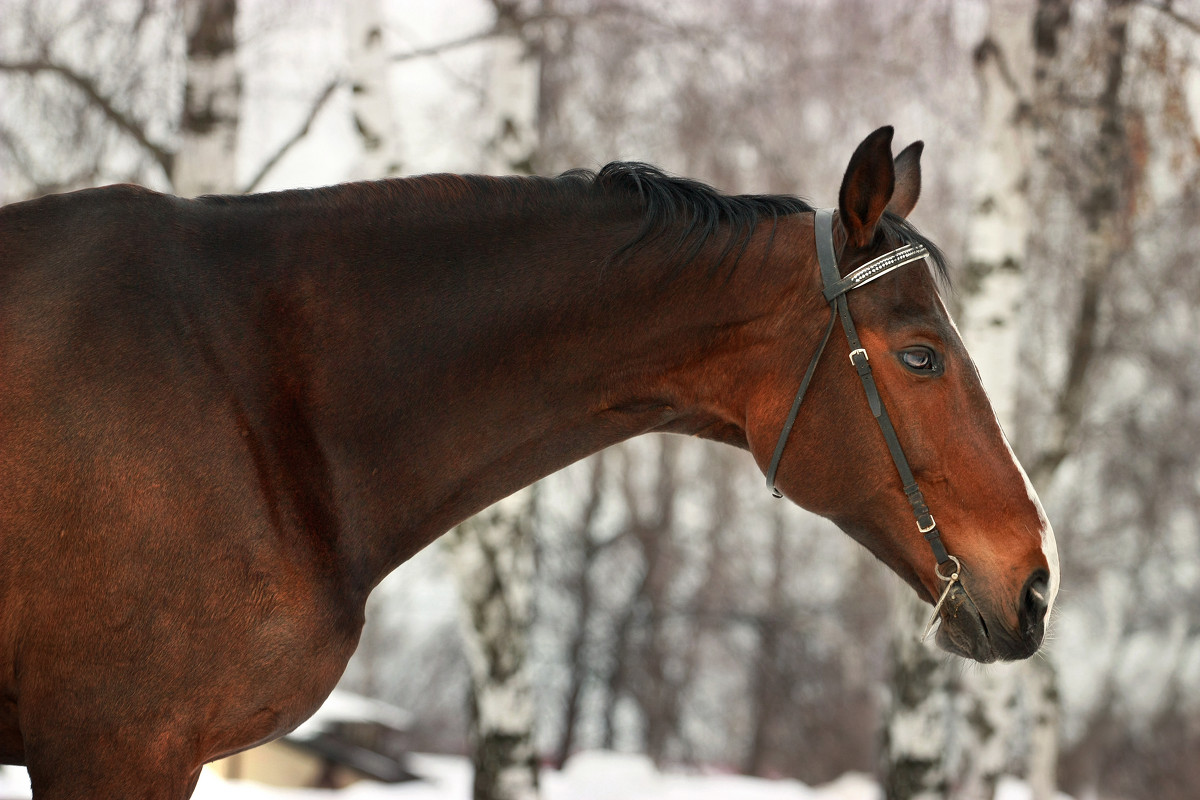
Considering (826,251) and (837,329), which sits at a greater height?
(826,251)

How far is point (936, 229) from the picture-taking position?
1196cm

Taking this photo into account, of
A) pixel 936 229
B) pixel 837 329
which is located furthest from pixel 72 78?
pixel 936 229

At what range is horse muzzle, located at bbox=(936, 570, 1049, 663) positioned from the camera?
86.1 inches

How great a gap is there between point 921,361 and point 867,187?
400mm

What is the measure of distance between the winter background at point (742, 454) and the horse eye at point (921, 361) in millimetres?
960

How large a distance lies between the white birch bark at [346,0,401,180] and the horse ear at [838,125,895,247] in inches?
179

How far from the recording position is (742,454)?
47.8 feet

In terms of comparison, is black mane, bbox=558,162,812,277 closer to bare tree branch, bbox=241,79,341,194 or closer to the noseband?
the noseband

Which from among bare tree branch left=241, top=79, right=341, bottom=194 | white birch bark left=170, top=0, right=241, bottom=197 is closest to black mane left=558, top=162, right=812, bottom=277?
white birch bark left=170, top=0, right=241, bottom=197

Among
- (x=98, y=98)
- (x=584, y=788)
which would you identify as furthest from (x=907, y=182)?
(x=584, y=788)

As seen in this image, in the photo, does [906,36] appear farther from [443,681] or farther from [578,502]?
[443,681]

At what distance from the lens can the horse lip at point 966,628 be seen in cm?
222

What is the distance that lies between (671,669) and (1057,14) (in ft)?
39.0

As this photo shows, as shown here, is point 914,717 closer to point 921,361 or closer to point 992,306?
point 992,306
